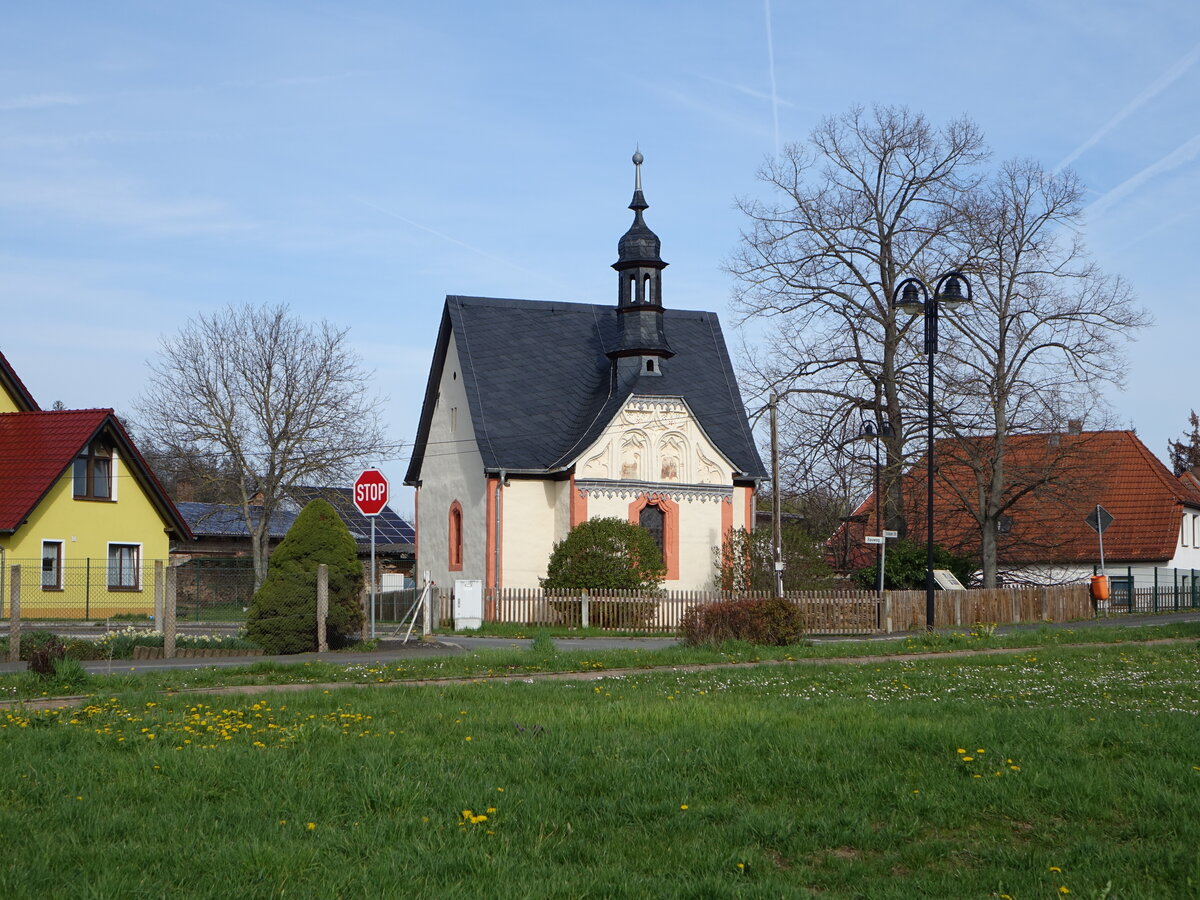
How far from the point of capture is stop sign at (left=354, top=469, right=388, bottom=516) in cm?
2445

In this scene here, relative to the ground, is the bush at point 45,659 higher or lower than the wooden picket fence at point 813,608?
higher

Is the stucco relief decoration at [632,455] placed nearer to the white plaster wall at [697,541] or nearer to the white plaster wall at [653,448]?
the white plaster wall at [653,448]

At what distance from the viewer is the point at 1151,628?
84.4ft

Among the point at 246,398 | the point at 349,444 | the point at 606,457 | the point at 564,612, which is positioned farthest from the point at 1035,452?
the point at 246,398

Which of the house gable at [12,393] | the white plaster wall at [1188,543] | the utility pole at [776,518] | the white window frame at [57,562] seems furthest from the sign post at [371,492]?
the white plaster wall at [1188,543]

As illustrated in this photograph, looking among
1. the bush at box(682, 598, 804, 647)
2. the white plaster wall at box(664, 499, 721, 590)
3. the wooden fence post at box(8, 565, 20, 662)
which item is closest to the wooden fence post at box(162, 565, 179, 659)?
the wooden fence post at box(8, 565, 20, 662)

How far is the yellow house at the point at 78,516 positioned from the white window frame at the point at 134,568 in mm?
38

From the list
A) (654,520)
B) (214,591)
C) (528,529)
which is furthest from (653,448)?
(214,591)

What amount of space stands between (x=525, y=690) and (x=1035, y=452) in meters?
38.0

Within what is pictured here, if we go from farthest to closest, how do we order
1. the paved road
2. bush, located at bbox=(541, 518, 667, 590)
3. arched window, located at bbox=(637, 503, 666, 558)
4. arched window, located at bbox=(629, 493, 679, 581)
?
arched window, located at bbox=(637, 503, 666, 558)
arched window, located at bbox=(629, 493, 679, 581)
bush, located at bbox=(541, 518, 667, 590)
the paved road

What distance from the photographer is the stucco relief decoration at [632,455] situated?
38156 millimetres

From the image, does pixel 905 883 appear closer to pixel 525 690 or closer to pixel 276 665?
pixel 525 690

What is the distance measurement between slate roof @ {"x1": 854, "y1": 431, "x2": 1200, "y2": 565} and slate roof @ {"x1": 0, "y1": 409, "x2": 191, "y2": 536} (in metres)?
24.8

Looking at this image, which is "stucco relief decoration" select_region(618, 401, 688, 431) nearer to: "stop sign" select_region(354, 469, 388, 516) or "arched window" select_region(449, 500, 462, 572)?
"arched window" select_region(449, 500, 462, 572)
